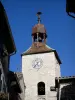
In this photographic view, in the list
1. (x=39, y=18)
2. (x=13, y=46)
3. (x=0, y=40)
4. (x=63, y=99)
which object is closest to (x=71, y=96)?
(x=63, y=99)

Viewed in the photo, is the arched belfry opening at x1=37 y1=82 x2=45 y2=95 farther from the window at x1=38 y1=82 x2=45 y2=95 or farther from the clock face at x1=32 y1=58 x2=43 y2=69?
the clock face at x1=32 y1=58 x2=43 y2=69

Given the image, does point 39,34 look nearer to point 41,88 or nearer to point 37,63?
point 37,63

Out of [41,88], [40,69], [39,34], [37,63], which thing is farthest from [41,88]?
[39,34]

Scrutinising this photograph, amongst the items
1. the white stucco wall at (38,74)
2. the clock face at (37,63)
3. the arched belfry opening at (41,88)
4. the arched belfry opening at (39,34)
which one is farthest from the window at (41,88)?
the arched belfry opening at (39,34)

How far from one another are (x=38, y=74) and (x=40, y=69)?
23.9 inches

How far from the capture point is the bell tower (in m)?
35.9

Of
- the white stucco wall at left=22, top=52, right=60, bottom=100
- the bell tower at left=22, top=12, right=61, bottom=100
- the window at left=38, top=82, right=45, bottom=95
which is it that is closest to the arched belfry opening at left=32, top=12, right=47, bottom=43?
the bell tower at left=22, top=12, right=61, bottom=100

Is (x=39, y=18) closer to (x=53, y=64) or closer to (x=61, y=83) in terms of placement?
(x=53, y=64)

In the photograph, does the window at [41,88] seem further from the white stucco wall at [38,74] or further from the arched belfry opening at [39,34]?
the arched belfry opening at [39,34]

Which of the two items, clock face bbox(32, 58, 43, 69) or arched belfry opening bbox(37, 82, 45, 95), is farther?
clock face bbox(32, 58, 43, 69)

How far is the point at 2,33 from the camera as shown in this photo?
23125 millimetres

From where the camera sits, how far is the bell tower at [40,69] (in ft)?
118

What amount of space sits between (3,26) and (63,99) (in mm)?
9090

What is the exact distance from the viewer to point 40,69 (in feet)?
122
